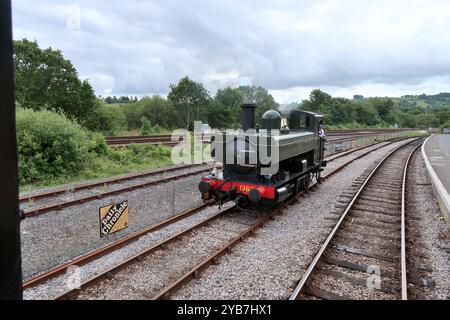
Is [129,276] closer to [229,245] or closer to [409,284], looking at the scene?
[229,245]

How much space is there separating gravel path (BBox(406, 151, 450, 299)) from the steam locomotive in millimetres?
3049

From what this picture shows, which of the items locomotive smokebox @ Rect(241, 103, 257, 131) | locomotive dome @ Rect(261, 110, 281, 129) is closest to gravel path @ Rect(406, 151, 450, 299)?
locomotive dome @ Rect(261, 110, 281, 129)

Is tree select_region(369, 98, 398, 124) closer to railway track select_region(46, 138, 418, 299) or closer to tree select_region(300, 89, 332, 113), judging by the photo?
tree select_region(300, 89, 332, 113)

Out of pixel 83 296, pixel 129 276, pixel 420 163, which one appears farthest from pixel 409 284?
pixel 420 163

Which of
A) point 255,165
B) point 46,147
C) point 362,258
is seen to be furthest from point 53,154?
point 362,258

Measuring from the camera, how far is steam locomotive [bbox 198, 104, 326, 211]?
7.54 meters

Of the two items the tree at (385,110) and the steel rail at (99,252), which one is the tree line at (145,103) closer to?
the tree at (385,110)

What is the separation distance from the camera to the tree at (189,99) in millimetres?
43438

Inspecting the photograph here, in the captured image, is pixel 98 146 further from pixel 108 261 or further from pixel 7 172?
pixel 7 172

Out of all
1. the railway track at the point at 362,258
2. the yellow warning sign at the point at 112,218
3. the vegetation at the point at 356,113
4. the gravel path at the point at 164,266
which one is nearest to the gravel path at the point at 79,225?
the yellow warning sign at the point at 112,218

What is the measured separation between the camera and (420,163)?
1959 cm

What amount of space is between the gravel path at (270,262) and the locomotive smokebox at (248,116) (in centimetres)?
270

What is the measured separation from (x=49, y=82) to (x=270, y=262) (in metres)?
27.5
